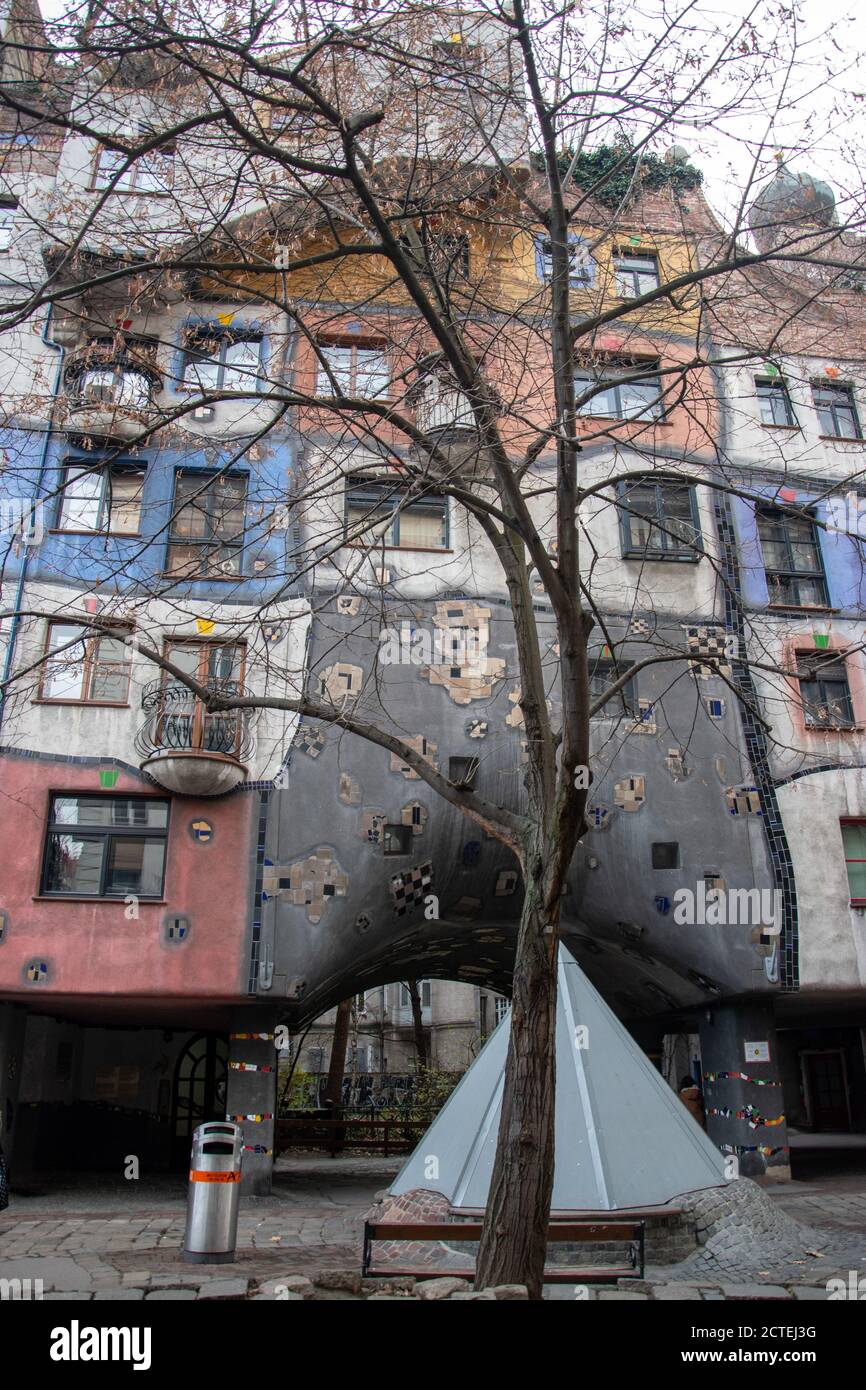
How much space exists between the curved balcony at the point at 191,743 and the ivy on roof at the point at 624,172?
796 centimetres

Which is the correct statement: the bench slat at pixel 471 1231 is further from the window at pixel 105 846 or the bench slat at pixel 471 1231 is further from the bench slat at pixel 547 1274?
the window at pixel 105 846

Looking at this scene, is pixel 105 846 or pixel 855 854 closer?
pixel 105 846

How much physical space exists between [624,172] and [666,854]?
31.3 feet

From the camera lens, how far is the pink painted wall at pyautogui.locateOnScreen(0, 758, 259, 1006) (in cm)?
1463

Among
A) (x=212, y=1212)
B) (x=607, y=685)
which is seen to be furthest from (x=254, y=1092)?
(x=607, y=685)

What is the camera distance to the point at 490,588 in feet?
55.9

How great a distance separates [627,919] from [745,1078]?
113 inches

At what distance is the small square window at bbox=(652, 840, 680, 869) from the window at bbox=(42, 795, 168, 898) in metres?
7.22

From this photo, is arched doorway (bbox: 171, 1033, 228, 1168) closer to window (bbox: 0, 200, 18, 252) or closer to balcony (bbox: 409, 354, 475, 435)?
balcony (bbox: 409, 354, 475, 435)

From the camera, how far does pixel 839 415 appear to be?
1942cm

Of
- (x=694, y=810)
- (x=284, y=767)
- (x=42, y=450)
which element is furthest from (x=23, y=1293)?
(x=42, y=450)

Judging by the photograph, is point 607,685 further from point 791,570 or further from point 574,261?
point 574,261

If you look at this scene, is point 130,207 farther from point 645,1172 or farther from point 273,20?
point 645,1172

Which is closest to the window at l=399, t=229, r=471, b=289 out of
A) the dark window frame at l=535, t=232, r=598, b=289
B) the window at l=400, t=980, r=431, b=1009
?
the dark window frame at l=535, t=232, r=598, b=289
